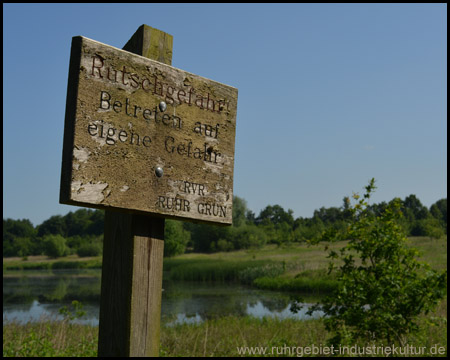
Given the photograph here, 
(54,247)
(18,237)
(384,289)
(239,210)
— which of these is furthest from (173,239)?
(18,237)

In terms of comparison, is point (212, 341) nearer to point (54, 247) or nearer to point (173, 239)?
point (173, 239)

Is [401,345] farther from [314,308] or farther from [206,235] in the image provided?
[206,235]

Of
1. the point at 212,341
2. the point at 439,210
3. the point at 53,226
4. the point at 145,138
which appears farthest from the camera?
the point at 53,226

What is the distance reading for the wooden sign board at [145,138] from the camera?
5.32 ft

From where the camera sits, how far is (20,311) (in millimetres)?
14602

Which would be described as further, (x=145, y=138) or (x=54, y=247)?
(x=54, y=247)

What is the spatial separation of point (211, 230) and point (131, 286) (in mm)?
46812

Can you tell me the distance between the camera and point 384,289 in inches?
193

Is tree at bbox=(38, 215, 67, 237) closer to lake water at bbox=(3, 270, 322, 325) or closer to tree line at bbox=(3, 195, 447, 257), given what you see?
tree line at bbox=(3, 195, 447, 257)

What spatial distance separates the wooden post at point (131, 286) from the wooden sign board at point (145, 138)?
17cm

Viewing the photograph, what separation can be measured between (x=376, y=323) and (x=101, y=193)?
4371 millimetres

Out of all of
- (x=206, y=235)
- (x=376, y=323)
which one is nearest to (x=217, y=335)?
(x=376, y=323)

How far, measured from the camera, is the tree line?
40.9 metres

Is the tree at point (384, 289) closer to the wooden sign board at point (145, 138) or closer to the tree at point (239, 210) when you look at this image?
the wooden sign board at point (145, 138)
